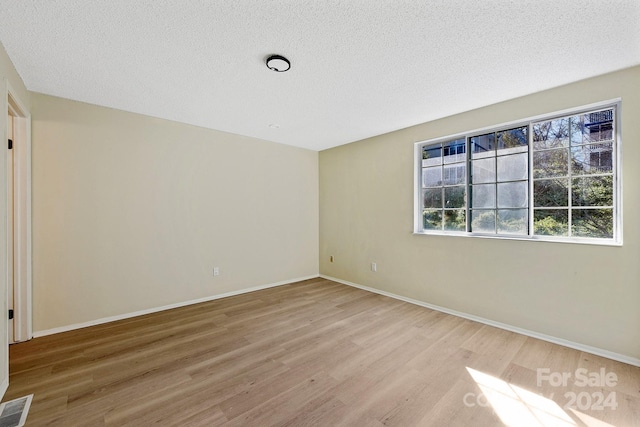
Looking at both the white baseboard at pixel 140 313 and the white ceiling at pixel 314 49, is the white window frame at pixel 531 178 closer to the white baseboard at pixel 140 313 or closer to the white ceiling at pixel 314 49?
the white ceiling at pixel 314 49

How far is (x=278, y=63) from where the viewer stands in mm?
2127

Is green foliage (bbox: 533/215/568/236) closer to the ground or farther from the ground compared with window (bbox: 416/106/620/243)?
closer to the ground

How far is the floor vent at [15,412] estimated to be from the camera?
1.57m

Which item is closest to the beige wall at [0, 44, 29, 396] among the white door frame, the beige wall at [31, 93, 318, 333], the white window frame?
the white door frame

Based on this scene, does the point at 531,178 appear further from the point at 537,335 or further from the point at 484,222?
the point at 537,335

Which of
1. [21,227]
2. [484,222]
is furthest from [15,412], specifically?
[484,222]

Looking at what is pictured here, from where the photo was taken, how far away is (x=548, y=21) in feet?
5.49

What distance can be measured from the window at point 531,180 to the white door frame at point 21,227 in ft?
14.8

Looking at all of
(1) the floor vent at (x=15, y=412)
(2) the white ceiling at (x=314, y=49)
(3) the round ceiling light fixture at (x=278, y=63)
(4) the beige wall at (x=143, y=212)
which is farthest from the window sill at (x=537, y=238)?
(1) the floor vent at (x=15, y=412)

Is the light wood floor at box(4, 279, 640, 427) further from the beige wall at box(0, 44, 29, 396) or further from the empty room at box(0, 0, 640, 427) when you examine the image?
the beige wall at box(0, 44, 29, 396)

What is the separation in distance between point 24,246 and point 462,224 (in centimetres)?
479

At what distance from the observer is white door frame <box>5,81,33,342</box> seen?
99.9 inches

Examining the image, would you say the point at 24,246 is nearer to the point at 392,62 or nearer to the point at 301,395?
the point at 301,395

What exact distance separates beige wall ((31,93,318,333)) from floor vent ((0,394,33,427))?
126 cm
